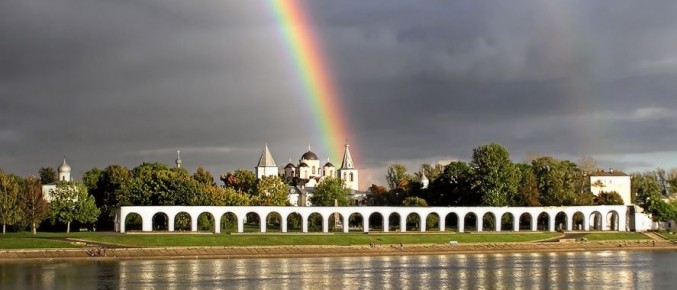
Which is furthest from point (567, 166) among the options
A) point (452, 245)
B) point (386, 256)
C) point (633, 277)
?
point (633, 277)

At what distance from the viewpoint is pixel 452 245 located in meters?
92.0

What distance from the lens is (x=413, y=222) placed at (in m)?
117

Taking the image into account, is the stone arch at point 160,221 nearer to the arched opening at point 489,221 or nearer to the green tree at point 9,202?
the green tree at point 9,202

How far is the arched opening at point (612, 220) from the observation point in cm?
11538

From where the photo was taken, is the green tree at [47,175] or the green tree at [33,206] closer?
the green tree at [33,206]

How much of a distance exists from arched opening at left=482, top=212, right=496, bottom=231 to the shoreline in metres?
16.5

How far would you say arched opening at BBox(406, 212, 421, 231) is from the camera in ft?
375

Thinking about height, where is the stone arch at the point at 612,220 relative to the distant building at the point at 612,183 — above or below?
below

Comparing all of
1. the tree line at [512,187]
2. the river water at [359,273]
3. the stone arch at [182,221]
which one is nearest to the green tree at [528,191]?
the tree line at [512,187]

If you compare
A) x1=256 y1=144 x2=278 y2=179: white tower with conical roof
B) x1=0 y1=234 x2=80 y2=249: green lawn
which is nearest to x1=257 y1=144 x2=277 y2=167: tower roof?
x1=256 y1=144 x2=278 y2=179: white tower with conical roof

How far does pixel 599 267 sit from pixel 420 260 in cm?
1479

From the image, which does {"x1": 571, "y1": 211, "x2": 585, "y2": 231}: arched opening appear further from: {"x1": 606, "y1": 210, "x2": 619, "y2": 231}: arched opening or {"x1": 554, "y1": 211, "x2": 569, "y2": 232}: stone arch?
{"x1": 606, "y1": 210, "x2": 619, "y2": 231}: arched opening

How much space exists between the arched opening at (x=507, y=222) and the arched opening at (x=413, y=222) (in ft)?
32.3

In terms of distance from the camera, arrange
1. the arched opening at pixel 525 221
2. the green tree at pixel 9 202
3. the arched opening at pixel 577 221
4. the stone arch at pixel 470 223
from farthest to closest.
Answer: the stone arch at pixel 470 223
the arched opening at pixel 525 221
the arched opening at pixel 577 221
the green tree at pixel 9 202
